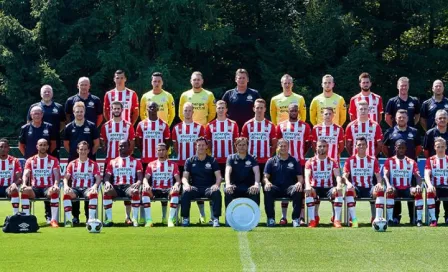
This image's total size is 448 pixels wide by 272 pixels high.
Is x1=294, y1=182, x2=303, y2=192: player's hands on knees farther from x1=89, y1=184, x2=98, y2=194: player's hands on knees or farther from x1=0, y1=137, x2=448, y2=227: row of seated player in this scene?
x1=89, y1=184, x2=98, y2=194: player's hands on knees

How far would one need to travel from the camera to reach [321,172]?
15.3 meters

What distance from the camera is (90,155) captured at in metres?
15.9

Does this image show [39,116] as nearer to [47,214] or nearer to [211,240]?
[47,214]

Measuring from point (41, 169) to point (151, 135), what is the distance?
1678 millimetres

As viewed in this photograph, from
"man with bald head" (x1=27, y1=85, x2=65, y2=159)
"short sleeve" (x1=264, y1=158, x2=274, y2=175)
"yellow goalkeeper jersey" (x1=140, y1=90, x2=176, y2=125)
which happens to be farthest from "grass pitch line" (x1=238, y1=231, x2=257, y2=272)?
"man with bald head" (x1=27, y1=85, x2=65, y2=159)

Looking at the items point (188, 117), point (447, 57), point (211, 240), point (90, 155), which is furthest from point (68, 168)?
point (447, 57)

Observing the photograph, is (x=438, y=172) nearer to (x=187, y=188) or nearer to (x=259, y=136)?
(x=259, y=136)

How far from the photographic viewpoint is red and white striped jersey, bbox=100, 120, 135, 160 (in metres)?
15.8

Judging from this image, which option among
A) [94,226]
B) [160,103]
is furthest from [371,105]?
[94,226]

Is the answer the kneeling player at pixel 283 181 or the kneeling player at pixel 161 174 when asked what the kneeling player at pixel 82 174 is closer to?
the kneeling player at pixel 161 174

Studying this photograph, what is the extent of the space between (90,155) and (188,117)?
1.61 metres

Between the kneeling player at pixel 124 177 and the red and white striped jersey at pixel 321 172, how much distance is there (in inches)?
96.9

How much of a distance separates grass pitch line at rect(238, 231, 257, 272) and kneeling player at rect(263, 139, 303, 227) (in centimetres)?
138

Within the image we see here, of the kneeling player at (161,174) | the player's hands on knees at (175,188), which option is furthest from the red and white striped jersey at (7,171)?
the player's hands on knees at (175,188)
